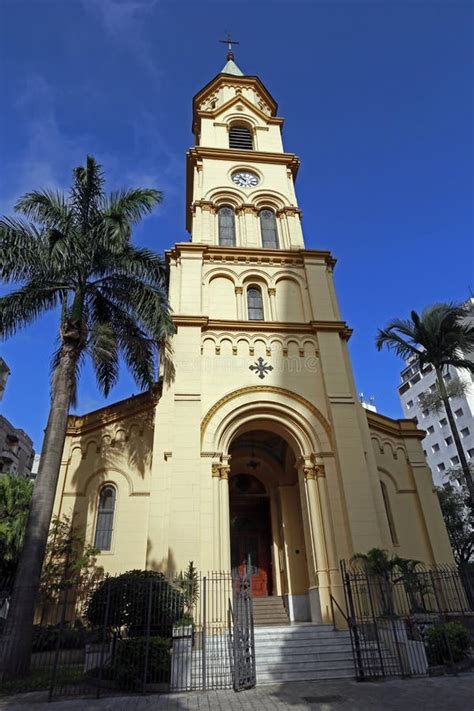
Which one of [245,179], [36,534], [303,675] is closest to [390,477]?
[303,675]

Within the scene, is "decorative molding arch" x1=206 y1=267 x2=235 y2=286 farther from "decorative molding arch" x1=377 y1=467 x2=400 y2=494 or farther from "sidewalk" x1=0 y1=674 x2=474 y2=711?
"sidewalk" x1=0 y1=674 x2=474 y2=711

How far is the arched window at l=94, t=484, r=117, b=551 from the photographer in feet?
50.9

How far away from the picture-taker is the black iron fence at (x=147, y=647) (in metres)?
8.81

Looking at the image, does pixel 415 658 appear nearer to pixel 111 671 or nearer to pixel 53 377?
pixel 111 671

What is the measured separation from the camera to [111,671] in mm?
9086

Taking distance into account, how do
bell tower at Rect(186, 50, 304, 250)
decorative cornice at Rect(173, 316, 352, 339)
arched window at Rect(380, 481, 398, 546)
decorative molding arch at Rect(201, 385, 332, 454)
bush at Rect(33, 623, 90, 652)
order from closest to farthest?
1. bush at Rect(33, 623, 90, 652)
2. decorative molding arch at Rect(201, 385, 332, 454)
3. decorative cornice at Rect(173, 316, 352, 339)
4. arched window at Rect(380, 481, 398, 546)
5. bell tower at Rect(186, 50, 304, 250)

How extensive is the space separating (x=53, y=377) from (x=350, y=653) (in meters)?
11.1

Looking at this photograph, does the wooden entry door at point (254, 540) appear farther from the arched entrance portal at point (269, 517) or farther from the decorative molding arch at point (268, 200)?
the decorative molding arch at point (268, 200)

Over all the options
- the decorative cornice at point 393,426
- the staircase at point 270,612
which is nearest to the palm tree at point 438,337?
the decorative cornice at point 393,426

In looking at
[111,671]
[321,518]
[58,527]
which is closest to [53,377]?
[58,527]

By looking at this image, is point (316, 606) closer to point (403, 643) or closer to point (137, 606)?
point (403, 643)

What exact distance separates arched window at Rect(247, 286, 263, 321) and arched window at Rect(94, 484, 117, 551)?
8.83 m

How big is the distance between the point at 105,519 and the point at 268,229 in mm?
15016

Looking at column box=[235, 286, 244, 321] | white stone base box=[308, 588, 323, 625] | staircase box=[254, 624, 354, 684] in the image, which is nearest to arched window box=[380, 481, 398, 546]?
white stone base box=[308, 588, 323, 625]
